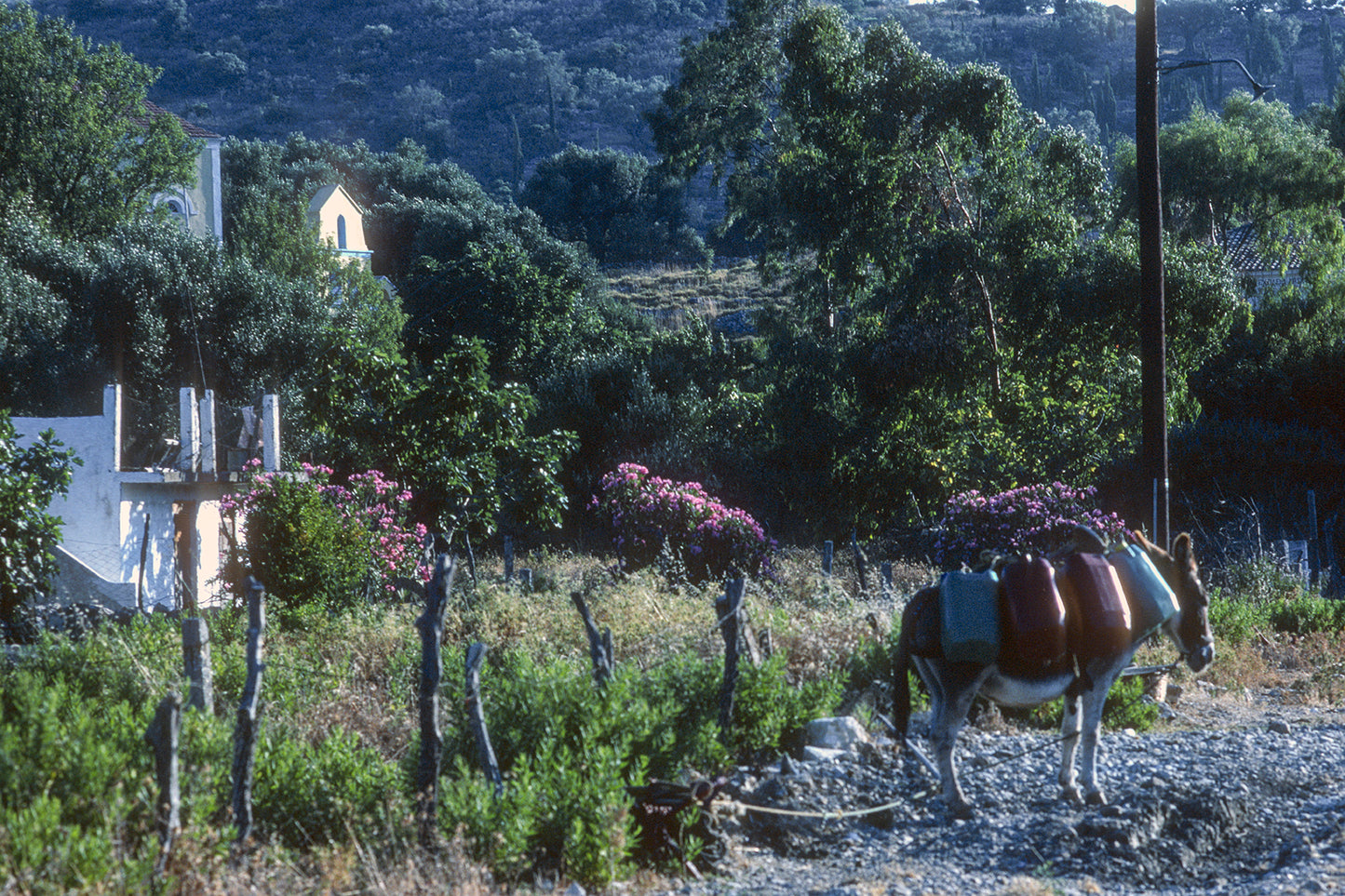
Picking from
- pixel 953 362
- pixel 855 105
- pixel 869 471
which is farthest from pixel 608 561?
pixel 855 105

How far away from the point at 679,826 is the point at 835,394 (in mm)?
14839

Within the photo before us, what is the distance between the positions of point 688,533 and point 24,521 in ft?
25.6

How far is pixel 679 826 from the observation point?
6.11 meters

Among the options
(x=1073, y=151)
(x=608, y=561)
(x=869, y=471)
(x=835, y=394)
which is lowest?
(x=608, y=561)

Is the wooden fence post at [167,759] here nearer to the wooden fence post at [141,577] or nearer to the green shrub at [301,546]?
the green shrub at [301,546]

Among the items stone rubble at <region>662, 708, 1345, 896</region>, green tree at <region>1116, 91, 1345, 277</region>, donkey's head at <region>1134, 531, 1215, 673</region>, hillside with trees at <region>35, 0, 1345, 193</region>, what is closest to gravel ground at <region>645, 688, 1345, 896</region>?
stone rubble at <region>662, 708, 1345, 896</region>

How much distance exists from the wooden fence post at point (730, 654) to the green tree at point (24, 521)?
667 cm

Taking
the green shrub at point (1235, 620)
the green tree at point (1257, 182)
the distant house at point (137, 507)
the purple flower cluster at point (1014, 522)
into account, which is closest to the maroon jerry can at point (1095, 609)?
the green shrub at point (1235, 620)

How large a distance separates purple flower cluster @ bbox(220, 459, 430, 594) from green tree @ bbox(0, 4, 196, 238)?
53.7 ft

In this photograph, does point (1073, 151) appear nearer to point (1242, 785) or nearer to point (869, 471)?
point (869, 471)

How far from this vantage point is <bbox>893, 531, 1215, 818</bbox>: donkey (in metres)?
6.57

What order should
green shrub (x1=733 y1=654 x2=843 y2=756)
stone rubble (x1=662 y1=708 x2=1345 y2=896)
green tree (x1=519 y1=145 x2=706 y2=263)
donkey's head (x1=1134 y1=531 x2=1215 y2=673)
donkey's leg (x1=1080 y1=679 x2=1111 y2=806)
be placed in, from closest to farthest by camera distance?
stone rubble (x1=662 y1=708 x2=1345 y2=896) → donkey's leg (x1=1080 y1=679 x2=1111 y2=806) → donkey's head (x1=1134 y1=531 x2=1215 y2=673) → green shrub (x1=733 y1=654 x2=843 y2=756) → green tree (x1=519 y1=145 x2=706 y2=263)

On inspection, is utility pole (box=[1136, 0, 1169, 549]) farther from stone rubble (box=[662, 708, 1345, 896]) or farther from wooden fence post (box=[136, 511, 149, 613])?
wooden fence post (box=[136, 511, 149, 613])

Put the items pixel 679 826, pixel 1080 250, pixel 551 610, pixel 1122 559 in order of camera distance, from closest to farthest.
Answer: pixel 679 826 → pixel 1122 559 → pixel 551 610 → pixel 1080 250
